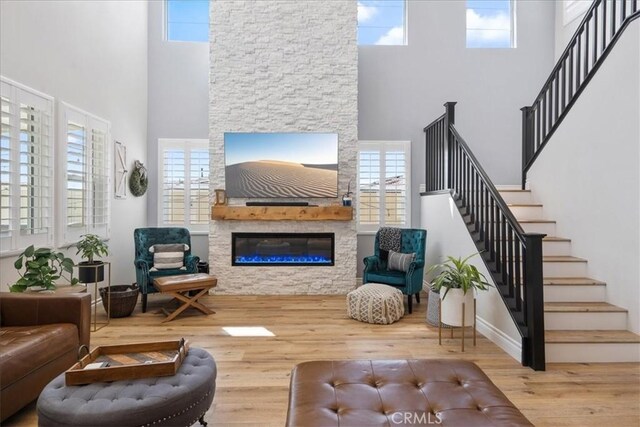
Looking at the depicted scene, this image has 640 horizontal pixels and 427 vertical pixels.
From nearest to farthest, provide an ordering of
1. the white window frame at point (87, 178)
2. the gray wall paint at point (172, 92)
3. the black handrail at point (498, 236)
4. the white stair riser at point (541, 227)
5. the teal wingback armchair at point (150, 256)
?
1. the black handrail at point (498, 236)
2. the white window frame at point (87, 178)
3. the white stair riser at point (541, 227)
4. the teal wingback armchair at point (150, 256)
5. the gray wall paint at point (172, 92)

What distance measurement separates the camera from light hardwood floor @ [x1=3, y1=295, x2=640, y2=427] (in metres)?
2.41

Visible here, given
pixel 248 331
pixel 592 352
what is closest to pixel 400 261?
pixel 248 331

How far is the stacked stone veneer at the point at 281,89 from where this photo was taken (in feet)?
18.6

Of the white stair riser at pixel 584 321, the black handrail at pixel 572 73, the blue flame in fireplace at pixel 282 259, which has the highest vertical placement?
the black handrail at pixel 572 73

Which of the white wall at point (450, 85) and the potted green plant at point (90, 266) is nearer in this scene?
the potted green plant at point (90, 266)

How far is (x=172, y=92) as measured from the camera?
20.6 feet

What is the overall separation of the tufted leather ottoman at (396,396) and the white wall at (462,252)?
Result: 1.66 metres

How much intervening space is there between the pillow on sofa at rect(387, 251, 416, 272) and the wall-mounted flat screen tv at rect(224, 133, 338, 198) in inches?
51.4

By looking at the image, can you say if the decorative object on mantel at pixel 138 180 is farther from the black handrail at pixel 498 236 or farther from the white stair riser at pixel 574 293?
the white stair riser at pixel 574 293

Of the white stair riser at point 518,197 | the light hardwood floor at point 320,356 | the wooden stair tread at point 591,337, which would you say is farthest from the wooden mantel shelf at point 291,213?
the wooden stair tread at point 591,337

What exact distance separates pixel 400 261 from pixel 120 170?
3912 mm

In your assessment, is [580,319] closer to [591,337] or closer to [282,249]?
[591,337]

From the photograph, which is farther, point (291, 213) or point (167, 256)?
point (291, 213)

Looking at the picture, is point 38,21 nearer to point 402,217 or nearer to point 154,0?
point 154,0
